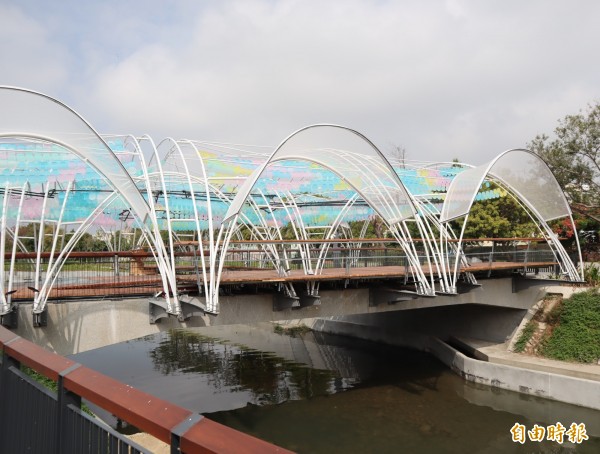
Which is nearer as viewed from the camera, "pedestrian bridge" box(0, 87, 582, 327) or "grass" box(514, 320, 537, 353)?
"pedestrian bridge" box(0, 87, 582, 327)

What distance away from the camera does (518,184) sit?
78.8 feet

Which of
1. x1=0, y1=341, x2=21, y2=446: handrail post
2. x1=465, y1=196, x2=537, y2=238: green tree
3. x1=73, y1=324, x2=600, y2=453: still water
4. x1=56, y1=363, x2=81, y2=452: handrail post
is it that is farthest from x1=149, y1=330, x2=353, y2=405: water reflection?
x1=465, y1=196, x2=537, y2=238: green tree

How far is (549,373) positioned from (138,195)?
18.9 metres

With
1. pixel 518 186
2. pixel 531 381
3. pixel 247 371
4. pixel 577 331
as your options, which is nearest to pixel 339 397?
pixel 247 371

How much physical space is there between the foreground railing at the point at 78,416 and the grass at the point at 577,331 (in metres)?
24.7

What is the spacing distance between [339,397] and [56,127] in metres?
16.2

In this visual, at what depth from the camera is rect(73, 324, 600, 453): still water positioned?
1719cm

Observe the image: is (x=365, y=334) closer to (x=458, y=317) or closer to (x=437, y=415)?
(x=458, y=317)

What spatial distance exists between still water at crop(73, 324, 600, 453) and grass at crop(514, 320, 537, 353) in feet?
13.2

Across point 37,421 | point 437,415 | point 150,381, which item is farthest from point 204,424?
point 150,381

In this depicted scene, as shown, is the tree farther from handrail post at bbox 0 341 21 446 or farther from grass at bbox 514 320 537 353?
handrail post at bbox 0 341 21 446

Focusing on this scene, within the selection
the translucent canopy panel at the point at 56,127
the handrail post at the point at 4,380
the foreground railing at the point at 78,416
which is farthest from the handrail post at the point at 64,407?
the translucent canopy panel at the point at 56,127

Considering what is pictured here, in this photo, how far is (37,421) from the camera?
12.0 feet

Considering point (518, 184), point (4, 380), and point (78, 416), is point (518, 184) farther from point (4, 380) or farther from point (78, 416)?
point (78, 416)
